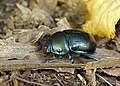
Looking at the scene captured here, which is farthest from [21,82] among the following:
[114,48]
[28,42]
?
[114,48]

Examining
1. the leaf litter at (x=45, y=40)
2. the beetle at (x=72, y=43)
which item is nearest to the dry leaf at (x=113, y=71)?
the leaf litter at (x=45, y=40)

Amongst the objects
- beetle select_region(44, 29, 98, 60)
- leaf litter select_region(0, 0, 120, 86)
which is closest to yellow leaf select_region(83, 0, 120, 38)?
leaf litter select_region(0, 0, 120, 86)

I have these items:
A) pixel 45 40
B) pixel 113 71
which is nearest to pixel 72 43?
pixel 45 40

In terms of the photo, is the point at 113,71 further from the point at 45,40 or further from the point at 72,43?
the point at 45,40

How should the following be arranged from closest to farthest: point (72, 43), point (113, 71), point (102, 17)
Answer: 1. point (113, 71)
2. point (72, 43)
3. point (102, 17)

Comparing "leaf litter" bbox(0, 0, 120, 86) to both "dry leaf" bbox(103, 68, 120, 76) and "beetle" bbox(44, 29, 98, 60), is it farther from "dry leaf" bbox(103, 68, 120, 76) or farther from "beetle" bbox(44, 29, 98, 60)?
"beetle" bbox(44, 29, 98, 60)

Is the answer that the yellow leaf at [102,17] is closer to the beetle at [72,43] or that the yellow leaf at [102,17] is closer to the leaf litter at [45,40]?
the leaf litter at [45,40]

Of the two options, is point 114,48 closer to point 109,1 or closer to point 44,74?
point 109,1
